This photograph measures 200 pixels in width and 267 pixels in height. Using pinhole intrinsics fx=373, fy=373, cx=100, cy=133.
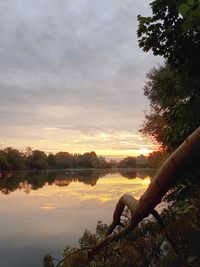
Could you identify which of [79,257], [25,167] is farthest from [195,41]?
[25,167]

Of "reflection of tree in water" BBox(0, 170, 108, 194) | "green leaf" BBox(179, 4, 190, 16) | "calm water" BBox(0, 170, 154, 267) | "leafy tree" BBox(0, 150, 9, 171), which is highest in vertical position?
"leafy tree" BBox(0, 150, 9, 171)

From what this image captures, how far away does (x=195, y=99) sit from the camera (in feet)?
19.0

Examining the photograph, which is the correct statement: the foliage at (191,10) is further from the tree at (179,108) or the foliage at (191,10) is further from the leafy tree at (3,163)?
the leafy tree at (3,163)

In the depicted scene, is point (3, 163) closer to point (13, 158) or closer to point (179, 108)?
point (13, 158)

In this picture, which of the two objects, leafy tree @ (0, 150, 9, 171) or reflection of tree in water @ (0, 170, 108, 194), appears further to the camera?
leafy tree @ (0, 150, 9, 171)

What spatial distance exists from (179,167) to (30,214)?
127 ft

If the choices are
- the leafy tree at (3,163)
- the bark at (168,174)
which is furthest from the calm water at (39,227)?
the leafy tree at (3,163)

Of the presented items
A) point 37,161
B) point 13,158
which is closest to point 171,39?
point 13,158

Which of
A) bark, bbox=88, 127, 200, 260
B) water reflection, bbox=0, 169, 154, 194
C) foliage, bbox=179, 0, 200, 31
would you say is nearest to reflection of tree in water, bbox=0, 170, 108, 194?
water reflection, bbox=0, 169, 154, 194

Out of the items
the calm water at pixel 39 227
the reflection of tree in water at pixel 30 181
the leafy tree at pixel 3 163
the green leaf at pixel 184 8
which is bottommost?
the calm water at pixel 39 227

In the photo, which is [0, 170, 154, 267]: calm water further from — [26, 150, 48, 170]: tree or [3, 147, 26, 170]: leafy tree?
[26, 150, 48, 170]: tree

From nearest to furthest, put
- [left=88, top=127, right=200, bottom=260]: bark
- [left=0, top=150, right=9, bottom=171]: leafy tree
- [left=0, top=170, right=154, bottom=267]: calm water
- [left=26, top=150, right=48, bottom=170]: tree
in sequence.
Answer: [left=88, top=127, right=200, bottom=260]: bark < [left=0, top=170, right=154, bottom=267]: calm water < [left=0, top=150, right=9, bottom=171]: leafy tree < [left=26, top=150, right=48, bottom=170]: tree

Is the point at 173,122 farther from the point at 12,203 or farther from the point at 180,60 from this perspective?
the point at 12,203

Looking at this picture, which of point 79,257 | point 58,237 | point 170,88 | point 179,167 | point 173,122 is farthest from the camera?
point 58,237
